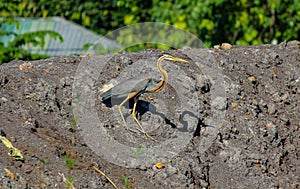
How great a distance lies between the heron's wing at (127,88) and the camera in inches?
205

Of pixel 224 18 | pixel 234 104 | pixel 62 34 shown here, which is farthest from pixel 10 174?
pixel 62 34

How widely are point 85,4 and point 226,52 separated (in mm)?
6430

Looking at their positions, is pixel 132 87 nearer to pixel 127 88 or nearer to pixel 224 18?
pixel 127 88

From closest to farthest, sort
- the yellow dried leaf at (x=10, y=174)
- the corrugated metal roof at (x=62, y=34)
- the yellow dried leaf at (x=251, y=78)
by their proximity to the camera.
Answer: the yellow dried leaf at (x=10, y=174)
the yellow dried leaf at (x=251, y=78)
the corrugated metal roof at (x=62, y=34)

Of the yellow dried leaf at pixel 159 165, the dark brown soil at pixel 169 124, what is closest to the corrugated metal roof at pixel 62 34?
the dark brown soil at pixel 169 124

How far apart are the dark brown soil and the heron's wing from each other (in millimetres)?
176

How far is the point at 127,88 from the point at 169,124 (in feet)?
1.56

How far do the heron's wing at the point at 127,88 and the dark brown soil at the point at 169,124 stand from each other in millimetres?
176

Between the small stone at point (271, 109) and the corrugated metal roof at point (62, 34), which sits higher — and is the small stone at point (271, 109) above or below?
below

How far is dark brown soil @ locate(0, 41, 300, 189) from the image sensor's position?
193 inches

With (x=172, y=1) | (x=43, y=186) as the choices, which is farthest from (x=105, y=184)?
(x=172, y=1)

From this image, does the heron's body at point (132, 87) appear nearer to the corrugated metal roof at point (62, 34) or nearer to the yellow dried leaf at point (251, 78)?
the yellow dried leaf at point (251, 78)

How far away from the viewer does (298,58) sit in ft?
21.4

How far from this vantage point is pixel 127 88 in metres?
5.26
